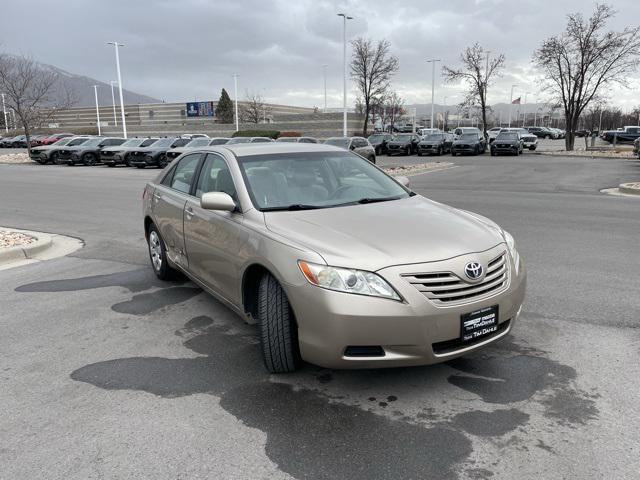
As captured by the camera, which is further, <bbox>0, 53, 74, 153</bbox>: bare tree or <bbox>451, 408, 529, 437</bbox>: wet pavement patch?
<bbox>0, 53, 74, 153</bbox>: bare tree

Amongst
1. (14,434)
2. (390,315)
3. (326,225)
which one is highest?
(326,225)

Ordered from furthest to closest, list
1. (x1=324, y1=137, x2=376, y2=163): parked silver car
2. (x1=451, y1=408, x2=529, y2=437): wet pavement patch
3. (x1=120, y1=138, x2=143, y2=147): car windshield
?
(x1=120, y1=138, x2=143, y2=147): car windshield < (x1=324, y1=137, x2=376, y2=163): parked silver car < (x1=451, y1=408, x2=529, y2=437): wet pavement patch

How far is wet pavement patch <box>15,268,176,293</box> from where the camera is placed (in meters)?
5.96

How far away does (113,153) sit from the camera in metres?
29.0

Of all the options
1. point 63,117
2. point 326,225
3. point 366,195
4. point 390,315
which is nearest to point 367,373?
point 390,315

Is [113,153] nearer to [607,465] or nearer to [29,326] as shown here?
[29,326]

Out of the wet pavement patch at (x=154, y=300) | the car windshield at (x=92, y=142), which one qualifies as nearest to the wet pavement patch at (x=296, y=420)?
the wet pavement patch at (x=154, y=300)

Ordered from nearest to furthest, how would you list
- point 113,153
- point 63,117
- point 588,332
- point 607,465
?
point 607,465
point 588,332
point 113,153
point 63,117

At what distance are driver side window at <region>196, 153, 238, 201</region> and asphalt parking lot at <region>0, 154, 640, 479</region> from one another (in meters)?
1.19

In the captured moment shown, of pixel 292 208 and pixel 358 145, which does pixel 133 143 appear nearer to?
pixel 358 145

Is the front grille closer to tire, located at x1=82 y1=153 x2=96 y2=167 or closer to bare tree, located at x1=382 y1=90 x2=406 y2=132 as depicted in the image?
tire, located at x1=82 y1=153 x2=96 y2=167

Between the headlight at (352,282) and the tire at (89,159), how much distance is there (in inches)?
1213

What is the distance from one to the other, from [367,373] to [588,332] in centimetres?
202

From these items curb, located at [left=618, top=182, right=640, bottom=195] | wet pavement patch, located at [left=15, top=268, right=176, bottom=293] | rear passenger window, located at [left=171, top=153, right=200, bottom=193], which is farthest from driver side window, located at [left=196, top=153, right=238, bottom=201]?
curb, located at [left=618, top=182, right=640, bottom=195]
